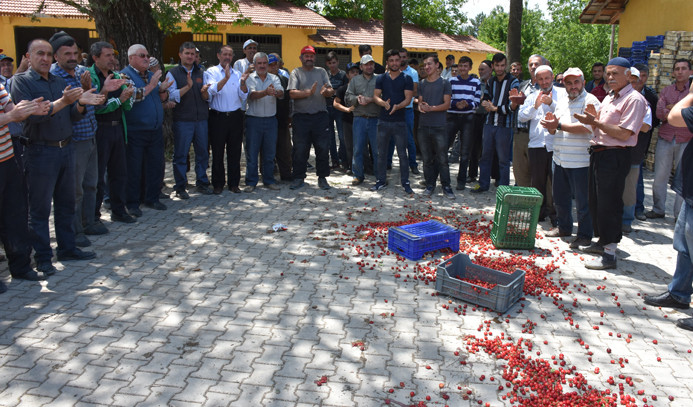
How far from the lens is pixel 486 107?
9.48 m

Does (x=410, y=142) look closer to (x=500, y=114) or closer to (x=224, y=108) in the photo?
(x=500, y=114)

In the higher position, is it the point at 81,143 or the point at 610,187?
the point at 81,143

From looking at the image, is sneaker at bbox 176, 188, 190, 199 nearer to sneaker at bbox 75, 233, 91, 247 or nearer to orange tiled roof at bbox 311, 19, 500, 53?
sneaker at bbox 75, 233, 91, 247

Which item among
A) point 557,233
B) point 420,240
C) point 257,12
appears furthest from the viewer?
point 257,12

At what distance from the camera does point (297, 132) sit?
1008 centimetres

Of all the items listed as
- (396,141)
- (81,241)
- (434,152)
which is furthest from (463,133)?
(81,241)

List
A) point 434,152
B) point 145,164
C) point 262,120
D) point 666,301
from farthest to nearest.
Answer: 1. point 434,152
2. point 262,120
3. point 145,164
4. point 666,301

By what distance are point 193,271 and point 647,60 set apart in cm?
1213

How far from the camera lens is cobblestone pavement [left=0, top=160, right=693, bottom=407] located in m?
3.97

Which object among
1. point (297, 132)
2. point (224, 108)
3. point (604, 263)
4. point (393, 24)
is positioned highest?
point (393, 24)

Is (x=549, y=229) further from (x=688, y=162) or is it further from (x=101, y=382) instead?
(x=101, y=382)

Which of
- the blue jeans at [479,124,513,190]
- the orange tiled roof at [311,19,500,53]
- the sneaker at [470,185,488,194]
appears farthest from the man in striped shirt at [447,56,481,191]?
the orange tiled roof at [311,19,500,53]

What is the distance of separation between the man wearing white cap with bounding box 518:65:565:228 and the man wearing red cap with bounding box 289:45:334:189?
11.6 ft

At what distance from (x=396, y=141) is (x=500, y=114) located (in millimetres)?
1817
